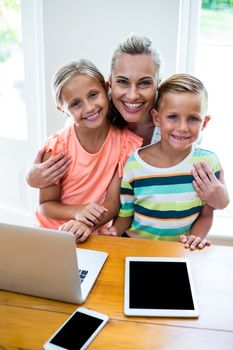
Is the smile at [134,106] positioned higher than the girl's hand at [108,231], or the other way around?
the smile at [134,106]

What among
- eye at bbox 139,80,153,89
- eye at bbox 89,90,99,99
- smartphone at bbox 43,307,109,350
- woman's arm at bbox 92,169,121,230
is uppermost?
eye at bbox 139,80,153,89

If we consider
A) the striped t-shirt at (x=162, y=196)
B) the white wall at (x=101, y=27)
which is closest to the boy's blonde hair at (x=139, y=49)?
the striped t-shirt at (x=162, y=196)

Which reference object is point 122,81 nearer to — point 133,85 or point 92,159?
point 133,85

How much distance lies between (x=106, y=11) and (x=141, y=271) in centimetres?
164

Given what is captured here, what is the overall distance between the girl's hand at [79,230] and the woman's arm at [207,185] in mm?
397

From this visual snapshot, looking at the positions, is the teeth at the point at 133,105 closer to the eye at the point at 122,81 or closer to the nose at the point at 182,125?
the eye at the point at 122,81

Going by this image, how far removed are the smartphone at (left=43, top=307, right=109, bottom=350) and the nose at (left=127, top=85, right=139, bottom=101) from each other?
A: 0.75 meters

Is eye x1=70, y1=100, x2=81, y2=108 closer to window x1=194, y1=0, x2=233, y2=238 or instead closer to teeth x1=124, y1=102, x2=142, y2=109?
teeth x1=124, y1=102, x2=142, y2=109

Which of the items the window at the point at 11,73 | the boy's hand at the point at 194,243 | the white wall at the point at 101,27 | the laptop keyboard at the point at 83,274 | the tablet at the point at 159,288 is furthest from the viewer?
the window at the point at 11,73

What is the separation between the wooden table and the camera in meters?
0.87

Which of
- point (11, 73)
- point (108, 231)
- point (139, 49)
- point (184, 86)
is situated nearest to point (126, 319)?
point (108, 231)

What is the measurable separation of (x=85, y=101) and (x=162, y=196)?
0.42 metres

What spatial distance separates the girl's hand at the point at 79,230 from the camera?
125 centimetres

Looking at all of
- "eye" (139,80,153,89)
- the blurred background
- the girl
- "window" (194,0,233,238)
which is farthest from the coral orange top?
"window" (194,0,233,238)
